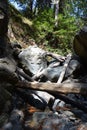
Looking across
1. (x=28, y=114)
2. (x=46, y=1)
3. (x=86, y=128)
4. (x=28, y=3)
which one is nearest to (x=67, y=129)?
(x=86, y=128)

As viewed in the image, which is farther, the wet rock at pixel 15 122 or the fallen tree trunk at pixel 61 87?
the fallen tree trunk at pixel 61 87

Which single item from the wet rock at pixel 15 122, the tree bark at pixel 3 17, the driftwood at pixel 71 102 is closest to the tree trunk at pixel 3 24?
the tree bark at pixel 3 17

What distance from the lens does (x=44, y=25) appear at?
24.2m

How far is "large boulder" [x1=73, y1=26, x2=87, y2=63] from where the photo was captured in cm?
1033

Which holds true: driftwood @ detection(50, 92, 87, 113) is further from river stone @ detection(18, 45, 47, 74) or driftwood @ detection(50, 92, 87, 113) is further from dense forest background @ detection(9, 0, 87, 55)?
dense forest background @ detection(9, 0, 87, 55)

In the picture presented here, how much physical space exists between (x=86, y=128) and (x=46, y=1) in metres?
27.0

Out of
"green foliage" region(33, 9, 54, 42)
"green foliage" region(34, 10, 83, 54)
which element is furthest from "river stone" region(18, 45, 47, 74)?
"green foliage" region(34, 10, 83, 54)

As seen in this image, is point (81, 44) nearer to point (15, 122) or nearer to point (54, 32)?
point (15, 122)

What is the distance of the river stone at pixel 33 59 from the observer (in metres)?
13.2

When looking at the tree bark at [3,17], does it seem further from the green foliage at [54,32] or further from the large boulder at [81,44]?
the green foliage at [54,32]

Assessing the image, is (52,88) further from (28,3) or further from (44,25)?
(28,3)

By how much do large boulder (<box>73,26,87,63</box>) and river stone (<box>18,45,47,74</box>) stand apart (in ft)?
6.76

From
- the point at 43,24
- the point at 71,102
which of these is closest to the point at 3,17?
the point at 71,102

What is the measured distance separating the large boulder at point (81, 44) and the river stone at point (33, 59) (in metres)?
2.06
